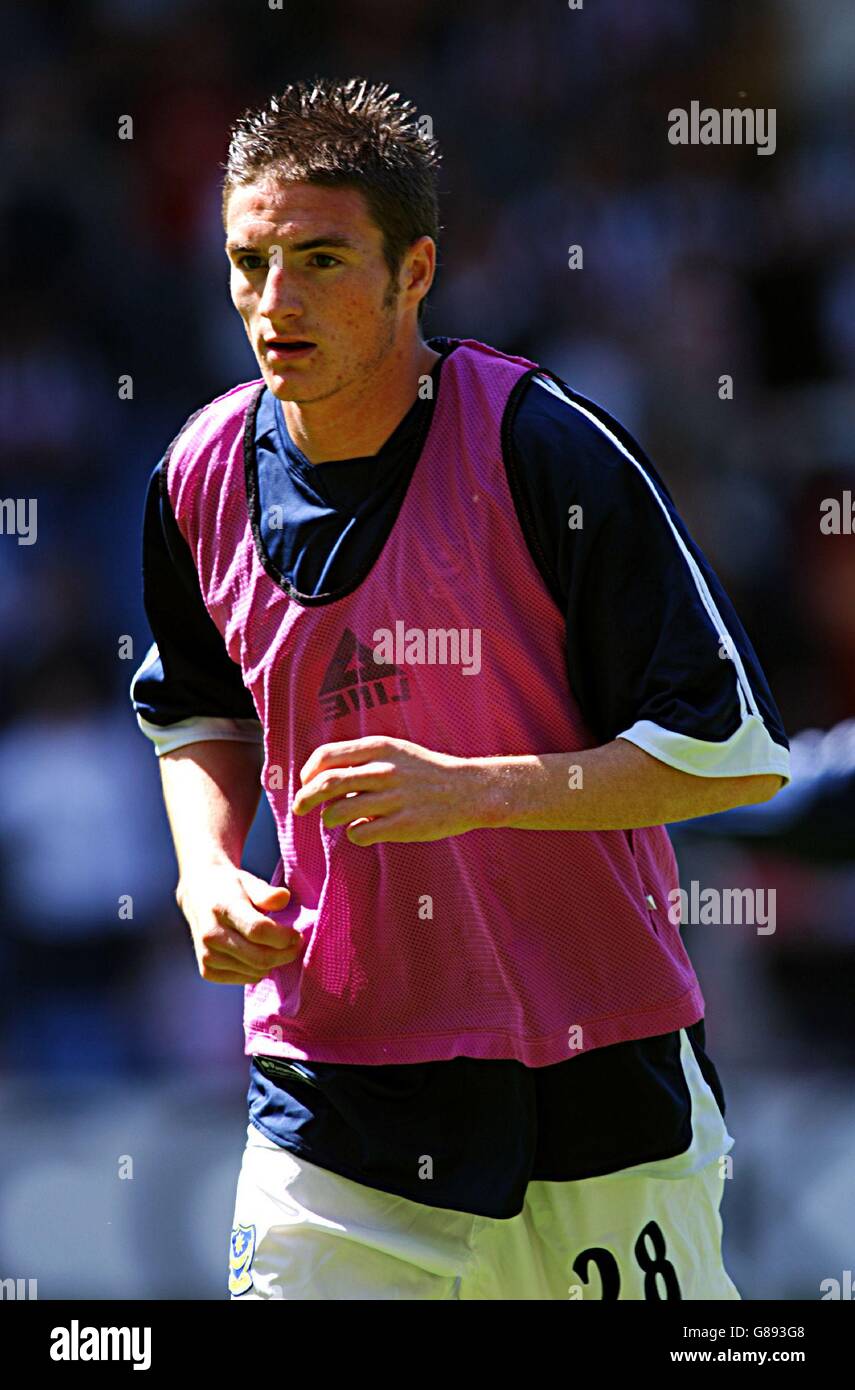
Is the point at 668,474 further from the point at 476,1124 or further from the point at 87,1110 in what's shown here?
the point at 476,1124

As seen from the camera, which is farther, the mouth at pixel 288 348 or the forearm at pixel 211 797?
the forearm at pixel 211 797

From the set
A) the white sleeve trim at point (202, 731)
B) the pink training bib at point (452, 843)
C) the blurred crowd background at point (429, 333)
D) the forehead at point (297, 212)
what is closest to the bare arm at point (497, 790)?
the pink training bib at point (452, 843)

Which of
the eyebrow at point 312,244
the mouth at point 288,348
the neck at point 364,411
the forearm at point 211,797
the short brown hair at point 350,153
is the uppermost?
the short brown hair at point 350,153

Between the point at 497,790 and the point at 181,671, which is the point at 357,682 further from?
the point at 181,671

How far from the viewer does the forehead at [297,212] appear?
2303mm

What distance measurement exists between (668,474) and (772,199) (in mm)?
902

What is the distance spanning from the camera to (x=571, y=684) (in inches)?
91.7

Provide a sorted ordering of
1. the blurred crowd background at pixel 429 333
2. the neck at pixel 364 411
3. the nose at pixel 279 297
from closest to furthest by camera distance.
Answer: the nose at pixel 279 297
the neck at pixel 364 411
the blurred crowd background at pixel 429 333

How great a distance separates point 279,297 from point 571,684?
0.61 meters

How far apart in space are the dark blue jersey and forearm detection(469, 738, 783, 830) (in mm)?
27

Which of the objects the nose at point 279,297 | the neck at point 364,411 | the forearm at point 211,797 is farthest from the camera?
the forearm at point 211,797
